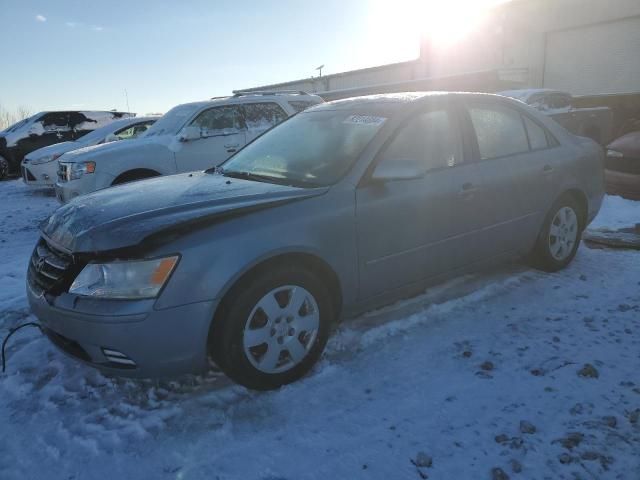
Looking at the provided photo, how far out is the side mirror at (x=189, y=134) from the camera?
6.64 meters

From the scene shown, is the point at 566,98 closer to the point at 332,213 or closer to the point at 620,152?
the point at 620,152

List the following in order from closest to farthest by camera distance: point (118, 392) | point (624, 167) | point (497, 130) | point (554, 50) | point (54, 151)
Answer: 1. point (118, 392)
2. point (497, 130)
3. point (624, 167)
4. point (54, 151)
5. point (554, 50)

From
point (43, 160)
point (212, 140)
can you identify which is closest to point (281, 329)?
point (212, 140)

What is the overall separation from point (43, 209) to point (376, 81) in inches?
824

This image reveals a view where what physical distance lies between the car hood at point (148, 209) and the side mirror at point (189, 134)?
11.4 feet

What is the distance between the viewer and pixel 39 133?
13.0m

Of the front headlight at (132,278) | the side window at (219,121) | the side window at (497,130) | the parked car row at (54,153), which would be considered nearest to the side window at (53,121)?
the parked car row at (54,153)

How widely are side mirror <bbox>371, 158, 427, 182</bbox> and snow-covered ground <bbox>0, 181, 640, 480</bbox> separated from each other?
42.3 inches

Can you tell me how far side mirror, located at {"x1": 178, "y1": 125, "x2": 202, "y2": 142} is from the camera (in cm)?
664

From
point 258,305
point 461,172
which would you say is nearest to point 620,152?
point 461,172

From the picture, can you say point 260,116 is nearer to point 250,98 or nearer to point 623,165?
point 250,98

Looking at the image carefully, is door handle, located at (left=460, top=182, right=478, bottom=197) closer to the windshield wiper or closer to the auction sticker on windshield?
the auction sticker on windshield

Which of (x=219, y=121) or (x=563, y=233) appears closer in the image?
(x=563, y=233)

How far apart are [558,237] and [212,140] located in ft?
15.2
